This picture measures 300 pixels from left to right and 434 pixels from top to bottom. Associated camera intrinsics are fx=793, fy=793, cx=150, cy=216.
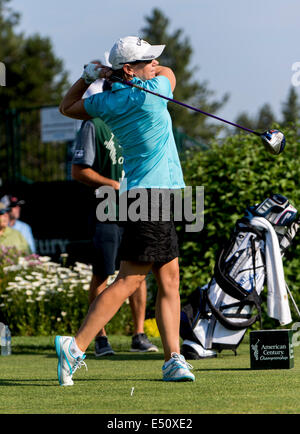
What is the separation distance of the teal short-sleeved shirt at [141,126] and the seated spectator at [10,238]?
19.3ft

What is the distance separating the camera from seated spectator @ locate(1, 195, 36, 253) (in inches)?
450

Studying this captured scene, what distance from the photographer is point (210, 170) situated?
8.46 metres

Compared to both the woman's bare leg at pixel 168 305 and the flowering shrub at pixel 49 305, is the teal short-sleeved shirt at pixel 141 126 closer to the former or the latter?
the woman's bare leg at pixel 168 305

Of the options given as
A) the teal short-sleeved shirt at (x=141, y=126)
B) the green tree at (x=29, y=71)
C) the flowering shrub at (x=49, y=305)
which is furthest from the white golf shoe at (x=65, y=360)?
the green tree at (x=29, y=71)

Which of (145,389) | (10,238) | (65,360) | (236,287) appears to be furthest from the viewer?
(10,238)

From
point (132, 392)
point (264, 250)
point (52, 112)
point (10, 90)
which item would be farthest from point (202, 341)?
point (10, 90)

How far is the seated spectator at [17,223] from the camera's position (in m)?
11.4

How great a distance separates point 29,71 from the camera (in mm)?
44062

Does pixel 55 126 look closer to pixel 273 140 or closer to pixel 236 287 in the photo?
pixel 236 287

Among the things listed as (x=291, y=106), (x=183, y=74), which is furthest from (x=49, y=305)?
(x=291, y=106)

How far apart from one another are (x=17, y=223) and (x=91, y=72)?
7.20 m

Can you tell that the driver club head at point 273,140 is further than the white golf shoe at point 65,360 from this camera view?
Yes
